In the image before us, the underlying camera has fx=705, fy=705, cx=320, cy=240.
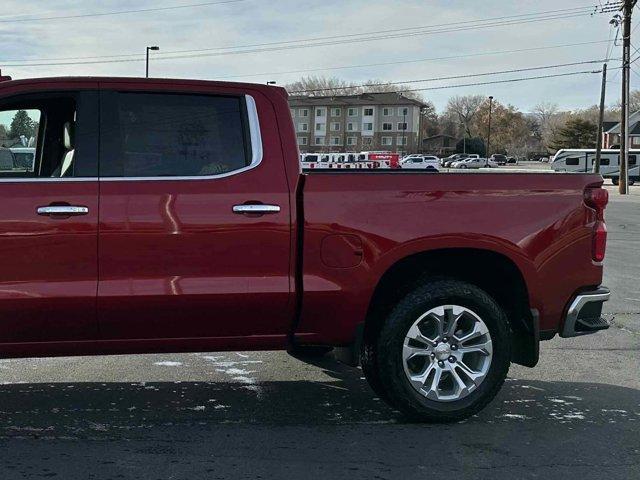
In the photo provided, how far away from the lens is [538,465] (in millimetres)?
3768

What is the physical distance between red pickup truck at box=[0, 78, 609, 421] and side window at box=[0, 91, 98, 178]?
Result: 1 centimetres

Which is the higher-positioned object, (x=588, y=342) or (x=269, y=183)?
(x=269, y=183)

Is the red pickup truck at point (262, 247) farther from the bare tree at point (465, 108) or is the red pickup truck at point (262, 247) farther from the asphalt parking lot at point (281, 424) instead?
the bare tree at point (465, 108)

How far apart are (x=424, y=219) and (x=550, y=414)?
1.58 meters

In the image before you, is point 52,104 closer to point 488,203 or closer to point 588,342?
point 488,203

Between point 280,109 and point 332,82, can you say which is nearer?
point 280,109

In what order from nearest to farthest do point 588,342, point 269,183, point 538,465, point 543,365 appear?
point 538,465 → point 269,183 → point 543,365 → point 588,342

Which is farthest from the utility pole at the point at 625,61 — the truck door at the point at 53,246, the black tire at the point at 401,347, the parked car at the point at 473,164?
the parked car at the point at 473,164

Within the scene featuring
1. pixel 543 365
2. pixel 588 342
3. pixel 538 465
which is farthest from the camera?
pixel 588 342

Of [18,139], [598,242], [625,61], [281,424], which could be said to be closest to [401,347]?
[281,424]

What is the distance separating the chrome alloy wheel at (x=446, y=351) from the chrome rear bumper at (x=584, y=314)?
1.81 feet

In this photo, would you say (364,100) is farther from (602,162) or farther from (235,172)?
(235,172)

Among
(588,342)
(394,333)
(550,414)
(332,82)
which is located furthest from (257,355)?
(332,82)

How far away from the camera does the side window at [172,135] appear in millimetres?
4047
